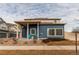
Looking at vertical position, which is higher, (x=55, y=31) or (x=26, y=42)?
(x=55, y=31)

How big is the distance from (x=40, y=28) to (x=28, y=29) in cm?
17

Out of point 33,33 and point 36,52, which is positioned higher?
point 33,33

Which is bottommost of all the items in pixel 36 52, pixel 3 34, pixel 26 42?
pixel 36 52

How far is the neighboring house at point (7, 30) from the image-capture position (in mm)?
1926

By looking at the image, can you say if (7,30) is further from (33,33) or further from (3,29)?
(33,33)

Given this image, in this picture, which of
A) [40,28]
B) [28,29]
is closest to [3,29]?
[28,29]

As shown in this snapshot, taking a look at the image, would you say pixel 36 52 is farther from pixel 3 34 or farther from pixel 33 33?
pixel 3 34

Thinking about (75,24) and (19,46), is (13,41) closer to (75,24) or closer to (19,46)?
(19,46)

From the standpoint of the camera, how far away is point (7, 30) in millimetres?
1935

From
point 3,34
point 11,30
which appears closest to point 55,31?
point 11,30

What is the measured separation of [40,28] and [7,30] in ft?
1.58

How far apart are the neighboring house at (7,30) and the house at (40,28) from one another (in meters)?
0.07

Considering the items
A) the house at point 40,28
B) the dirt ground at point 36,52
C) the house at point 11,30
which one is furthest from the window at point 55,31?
the house at point 11,30

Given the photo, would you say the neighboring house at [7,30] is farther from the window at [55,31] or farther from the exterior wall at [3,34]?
the window at [55,31]
